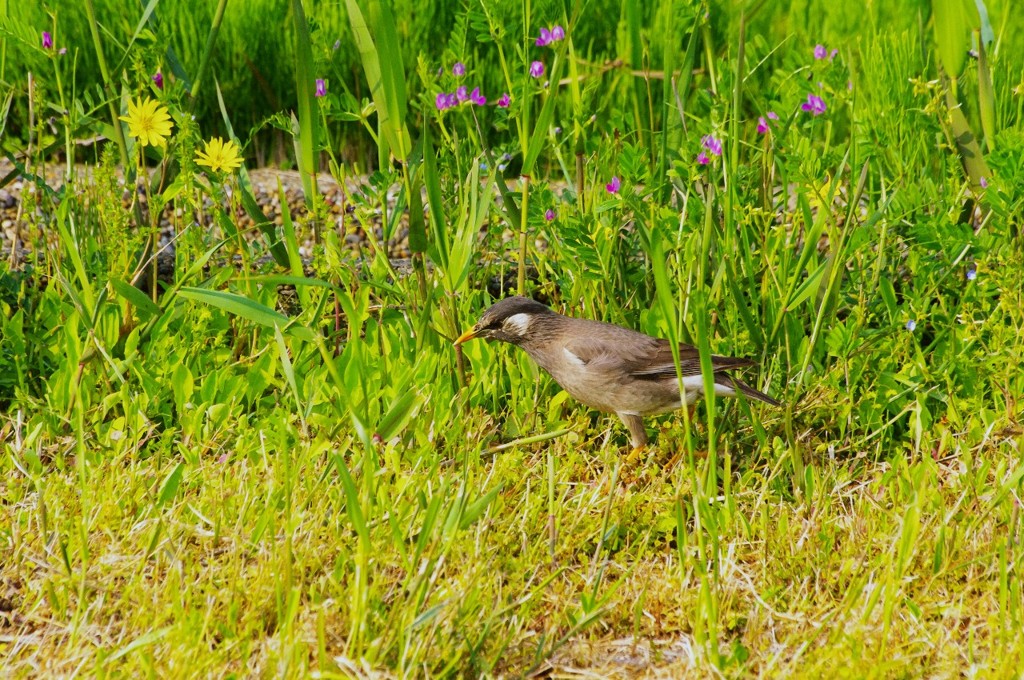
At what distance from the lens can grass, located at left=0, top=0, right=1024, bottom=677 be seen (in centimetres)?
260

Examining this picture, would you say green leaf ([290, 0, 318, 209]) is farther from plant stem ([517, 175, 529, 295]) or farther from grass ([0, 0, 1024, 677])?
plant stem ([517, 175, 529, 295])

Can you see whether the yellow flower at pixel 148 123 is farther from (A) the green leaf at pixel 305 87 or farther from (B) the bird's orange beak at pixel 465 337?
(B) the bird's orange beak at pixel 465 337

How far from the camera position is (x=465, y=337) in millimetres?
3572

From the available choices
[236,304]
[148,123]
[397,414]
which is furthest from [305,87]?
[397,414]

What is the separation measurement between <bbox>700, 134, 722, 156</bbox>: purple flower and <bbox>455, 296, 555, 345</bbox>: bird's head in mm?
719

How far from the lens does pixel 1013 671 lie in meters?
2.44

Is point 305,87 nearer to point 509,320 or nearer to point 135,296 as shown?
point 135,296

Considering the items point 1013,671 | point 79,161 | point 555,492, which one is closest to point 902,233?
point 555,492

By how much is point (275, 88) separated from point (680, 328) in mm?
2825

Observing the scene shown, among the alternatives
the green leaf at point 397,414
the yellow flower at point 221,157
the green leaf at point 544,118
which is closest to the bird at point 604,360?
the green leaf at point 544,118

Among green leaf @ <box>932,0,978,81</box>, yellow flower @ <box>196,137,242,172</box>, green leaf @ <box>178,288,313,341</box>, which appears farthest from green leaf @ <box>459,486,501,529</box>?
green leaf @ <box>932,0,978,81</box>

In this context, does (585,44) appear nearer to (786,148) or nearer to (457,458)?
(786,148)

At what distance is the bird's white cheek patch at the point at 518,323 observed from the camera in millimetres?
3666

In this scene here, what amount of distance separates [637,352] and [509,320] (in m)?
0.40
